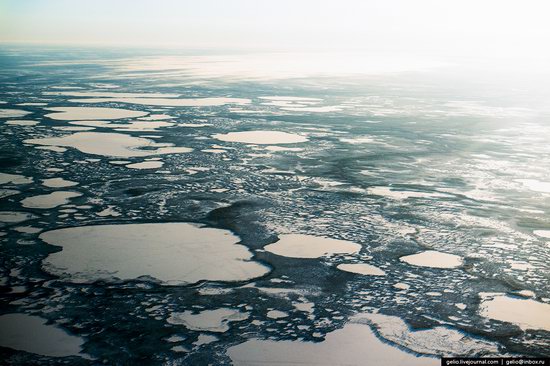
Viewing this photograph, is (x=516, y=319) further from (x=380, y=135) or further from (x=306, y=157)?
(x=380, y=135)

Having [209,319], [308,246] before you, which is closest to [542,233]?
[308,246]

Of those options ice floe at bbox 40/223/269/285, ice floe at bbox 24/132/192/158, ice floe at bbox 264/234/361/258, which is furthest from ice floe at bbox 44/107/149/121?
ice floe at bbox 264/234/361/258

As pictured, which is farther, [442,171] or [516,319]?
[442,171]

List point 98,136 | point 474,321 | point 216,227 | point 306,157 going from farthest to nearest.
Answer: point 98,136 < point 306,157 < point 216,227 < point 474,321

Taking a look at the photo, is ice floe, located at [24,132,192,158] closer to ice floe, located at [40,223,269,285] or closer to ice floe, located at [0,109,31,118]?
ice floe, located at [0,109,31,118]

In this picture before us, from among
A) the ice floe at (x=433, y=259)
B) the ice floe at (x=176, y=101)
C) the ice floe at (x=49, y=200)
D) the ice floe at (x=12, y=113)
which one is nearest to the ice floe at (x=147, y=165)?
the ice floe at (x=49, y=200)

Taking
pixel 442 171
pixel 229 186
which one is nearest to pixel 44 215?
pixel 229 186

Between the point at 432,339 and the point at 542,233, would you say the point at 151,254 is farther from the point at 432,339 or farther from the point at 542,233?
the point at 542,233

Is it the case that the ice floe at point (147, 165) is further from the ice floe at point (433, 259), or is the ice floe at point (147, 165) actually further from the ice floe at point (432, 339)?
the ice floe at point (432, 339)
